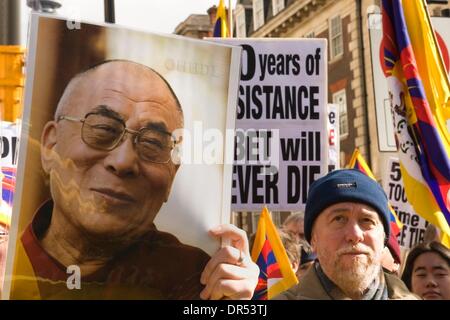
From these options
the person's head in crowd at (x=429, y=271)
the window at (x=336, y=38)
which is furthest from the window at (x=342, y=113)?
the person's head in crowd at (x=429, y=271)

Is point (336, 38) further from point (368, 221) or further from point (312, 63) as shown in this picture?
point (368, 221)

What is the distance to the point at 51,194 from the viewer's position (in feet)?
9.86

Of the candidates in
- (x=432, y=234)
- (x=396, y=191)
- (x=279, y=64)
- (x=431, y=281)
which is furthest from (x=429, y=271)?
(x=396, y=191)

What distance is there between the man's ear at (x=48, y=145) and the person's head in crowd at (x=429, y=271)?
8.50 feet

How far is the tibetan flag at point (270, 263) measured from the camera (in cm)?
605

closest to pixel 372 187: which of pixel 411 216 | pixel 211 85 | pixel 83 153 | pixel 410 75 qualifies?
pixel 211 85

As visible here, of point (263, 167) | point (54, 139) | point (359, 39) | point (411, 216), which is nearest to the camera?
point (54, 139)

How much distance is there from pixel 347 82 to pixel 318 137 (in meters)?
24.0

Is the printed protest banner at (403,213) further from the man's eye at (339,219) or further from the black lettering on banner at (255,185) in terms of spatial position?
the man's eye at (339,219)

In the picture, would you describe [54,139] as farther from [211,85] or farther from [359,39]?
[359,39]

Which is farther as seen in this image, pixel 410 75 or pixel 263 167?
pixel 263 167

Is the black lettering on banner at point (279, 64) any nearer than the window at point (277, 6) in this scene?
Yes

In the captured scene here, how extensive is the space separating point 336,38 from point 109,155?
94.5 feet

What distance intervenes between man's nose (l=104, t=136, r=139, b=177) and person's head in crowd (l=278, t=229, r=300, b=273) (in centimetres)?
361
